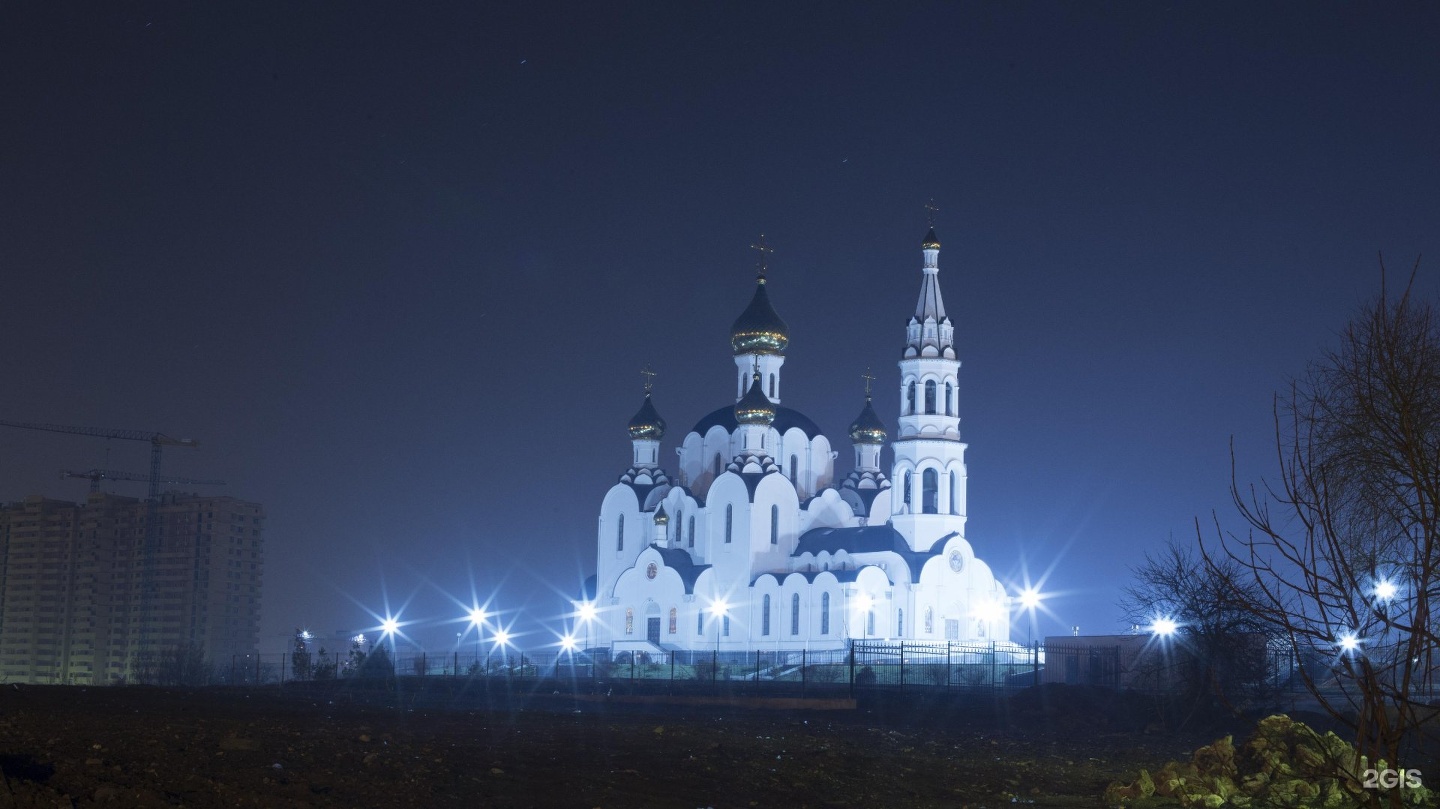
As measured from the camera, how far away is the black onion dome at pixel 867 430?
65125 millimetres

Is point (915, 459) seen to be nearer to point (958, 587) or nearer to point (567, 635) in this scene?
point (958, 587)

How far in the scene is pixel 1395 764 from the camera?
7.75 meters

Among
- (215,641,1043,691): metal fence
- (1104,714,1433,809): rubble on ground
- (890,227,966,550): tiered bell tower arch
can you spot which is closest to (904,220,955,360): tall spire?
(890,227,966,550): tiered bell tower arch

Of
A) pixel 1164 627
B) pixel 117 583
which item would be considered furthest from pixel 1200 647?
pixel 117 583

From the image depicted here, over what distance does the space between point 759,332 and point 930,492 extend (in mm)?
10455

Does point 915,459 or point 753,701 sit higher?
point 915,459

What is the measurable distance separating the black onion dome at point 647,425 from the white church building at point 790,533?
5.85ft

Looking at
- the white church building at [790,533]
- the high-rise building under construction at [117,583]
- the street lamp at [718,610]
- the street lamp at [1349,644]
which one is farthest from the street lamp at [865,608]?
the high-rise building under construction at [117,583]

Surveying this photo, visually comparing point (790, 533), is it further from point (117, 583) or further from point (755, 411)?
point (117, 583)

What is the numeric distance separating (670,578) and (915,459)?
10.4 metres

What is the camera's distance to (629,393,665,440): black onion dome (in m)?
65.6

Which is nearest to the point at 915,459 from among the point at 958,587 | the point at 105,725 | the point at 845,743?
the point at 958,587

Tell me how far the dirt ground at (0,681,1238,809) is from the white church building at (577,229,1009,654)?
28.6 meters

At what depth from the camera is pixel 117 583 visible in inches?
3853
